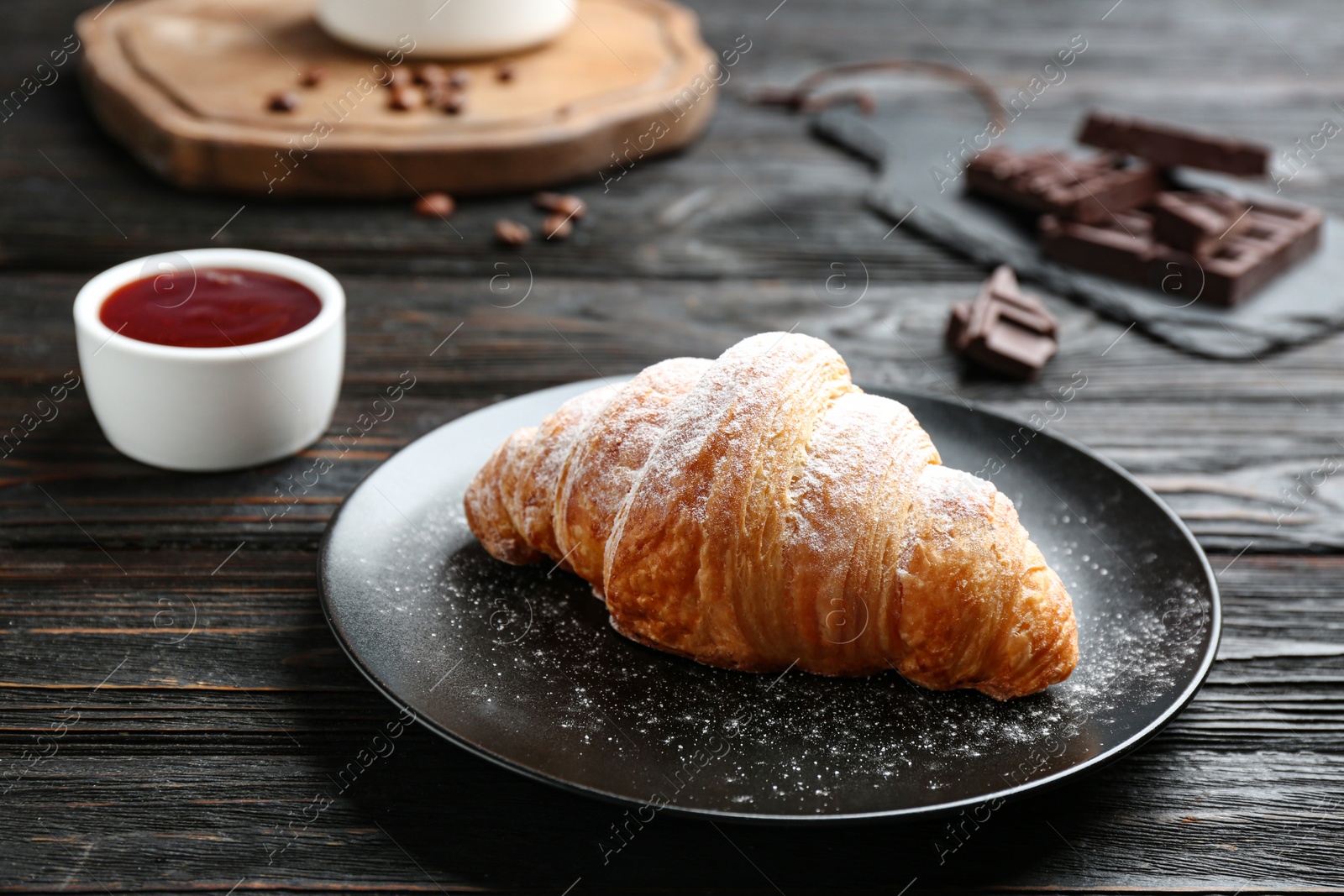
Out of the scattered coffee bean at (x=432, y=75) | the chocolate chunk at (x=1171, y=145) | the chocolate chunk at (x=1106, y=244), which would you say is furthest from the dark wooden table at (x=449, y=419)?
the chocolate chunk at (x=1171, y=145)

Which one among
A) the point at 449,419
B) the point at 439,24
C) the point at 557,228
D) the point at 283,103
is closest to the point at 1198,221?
the point at 557,228

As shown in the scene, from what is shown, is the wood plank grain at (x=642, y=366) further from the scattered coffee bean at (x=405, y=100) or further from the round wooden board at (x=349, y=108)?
the scattered coffee bean at (x=405, y=100)

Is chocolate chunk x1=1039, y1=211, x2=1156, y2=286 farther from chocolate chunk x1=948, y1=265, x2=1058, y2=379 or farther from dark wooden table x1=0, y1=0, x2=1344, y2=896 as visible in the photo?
chocolate chunk x1=948, y1=265, x2=1058, y2=379

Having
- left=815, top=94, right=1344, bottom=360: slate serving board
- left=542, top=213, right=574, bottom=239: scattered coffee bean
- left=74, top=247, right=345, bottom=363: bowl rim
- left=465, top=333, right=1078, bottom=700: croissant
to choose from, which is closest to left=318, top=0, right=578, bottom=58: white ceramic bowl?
left=542, top=213, right=574, bottom=239: scattered coffee bean

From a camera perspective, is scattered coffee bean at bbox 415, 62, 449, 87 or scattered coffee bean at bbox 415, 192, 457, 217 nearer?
scattered coffee bean at bbox 415, 192, 457, 217

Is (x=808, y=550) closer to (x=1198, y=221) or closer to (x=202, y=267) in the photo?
(x=202, y=267)
